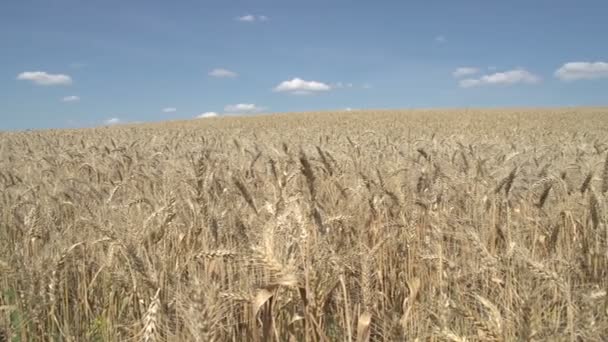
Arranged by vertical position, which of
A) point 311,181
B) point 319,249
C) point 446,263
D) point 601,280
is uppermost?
point 311,181

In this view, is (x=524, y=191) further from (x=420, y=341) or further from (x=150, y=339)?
(x=150, y=339)

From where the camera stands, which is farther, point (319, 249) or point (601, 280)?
point (601, 280)

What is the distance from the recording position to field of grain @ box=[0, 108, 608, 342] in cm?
147

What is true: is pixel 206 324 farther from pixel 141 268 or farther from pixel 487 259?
pixel 487 259

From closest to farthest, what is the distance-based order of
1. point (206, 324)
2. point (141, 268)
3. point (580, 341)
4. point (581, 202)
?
point (206, 324), point (141, 268), point (580, 341), point (581, 202)

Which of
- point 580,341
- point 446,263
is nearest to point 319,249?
point 446,263

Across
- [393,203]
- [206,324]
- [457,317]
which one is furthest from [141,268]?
[393,203]

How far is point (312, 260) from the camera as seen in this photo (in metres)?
1.91

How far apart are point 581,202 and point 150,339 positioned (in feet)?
9.15

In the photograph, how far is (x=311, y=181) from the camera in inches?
93.7

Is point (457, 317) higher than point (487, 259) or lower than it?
lower

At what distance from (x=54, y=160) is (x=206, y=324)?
4.75 meters

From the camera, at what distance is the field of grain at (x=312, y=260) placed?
1.47 metres

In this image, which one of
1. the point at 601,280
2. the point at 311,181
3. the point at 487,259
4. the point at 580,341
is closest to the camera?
the point at 580,341
